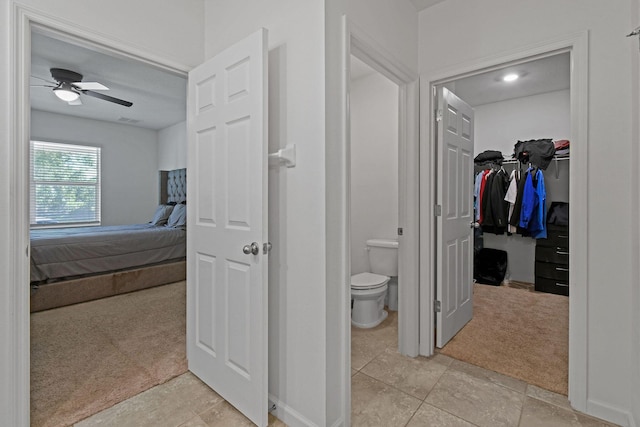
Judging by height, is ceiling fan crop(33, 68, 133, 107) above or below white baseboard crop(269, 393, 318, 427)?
above

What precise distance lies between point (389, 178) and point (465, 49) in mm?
1423

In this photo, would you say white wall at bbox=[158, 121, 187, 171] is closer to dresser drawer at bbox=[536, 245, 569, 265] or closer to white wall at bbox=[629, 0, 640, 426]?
dresser drawer at bbox=[536, 245, 569, 265]

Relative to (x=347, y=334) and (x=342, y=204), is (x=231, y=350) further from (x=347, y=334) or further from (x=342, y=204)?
(x=342, y=204)

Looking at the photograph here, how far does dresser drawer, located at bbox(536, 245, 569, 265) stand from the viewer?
369cm

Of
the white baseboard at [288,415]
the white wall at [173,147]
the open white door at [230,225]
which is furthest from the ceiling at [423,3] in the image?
the white wall at [173,147]

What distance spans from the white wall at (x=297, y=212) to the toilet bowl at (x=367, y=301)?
1192mm

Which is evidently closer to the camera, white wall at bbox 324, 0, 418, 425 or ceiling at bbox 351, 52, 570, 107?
white wall at bbox 324, 0, 418, 425

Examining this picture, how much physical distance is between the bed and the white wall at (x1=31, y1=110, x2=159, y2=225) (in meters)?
1.70

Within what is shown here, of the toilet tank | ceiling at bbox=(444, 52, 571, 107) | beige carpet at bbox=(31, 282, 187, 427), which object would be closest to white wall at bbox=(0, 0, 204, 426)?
beige carpet at bbox=(31, 282, 187, 427)

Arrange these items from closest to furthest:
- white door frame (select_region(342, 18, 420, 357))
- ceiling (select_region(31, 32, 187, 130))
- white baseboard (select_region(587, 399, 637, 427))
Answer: white baseboard (select_region(587, 399, 637, 427)), white door frame (select_region(342, 18, 420, 357)), ceiling (select_region(31, 32, 187, 130))

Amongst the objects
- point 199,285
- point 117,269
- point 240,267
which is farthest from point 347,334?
point 117,269

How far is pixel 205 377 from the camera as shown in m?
1.94

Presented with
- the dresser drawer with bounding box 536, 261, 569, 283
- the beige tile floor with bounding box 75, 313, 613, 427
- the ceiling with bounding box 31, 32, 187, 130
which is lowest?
the beige tile floor with bounding box 75, 313, 613, 427

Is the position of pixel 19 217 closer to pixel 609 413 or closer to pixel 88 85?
pixel 88 85
